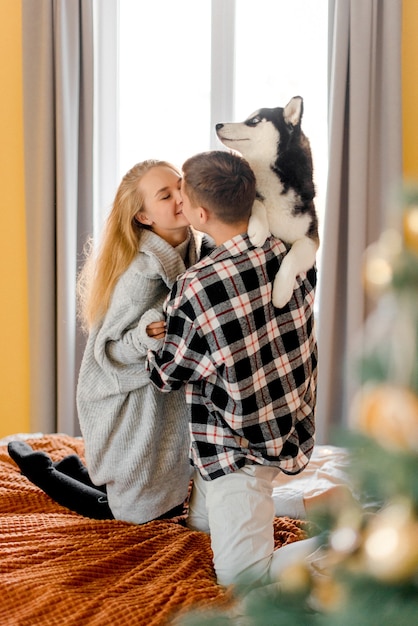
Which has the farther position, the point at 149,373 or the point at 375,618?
the point at 149,373

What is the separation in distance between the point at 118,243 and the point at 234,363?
51 centimetres

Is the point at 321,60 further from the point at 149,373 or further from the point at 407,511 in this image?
the point at 407,511

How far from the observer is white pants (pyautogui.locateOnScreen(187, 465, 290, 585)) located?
1431 mm

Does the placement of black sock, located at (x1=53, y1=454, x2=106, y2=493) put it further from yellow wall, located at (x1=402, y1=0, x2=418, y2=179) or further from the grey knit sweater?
yellow wall, located at (x1=402, y1=0, x2=418, y2=179)

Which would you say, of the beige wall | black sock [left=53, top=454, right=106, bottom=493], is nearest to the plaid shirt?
black sock [left=53, top=454, right=106, bottom=493]

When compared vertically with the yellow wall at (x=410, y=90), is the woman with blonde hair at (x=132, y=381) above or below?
below

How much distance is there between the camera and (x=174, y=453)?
1.76m

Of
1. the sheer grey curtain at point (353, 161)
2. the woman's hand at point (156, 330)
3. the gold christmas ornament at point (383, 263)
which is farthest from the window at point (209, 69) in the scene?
the gold christmas ornament at point (383, 263)

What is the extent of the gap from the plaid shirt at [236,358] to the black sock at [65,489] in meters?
0.38

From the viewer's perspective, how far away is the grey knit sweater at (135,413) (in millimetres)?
1716

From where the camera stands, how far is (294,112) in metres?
1.56

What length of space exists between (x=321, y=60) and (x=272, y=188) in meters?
2.03

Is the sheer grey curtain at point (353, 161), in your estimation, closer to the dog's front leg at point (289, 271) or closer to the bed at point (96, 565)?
the bed at point (96, 565)

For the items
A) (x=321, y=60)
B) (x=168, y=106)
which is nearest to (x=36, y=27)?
(x=168, y=106)
